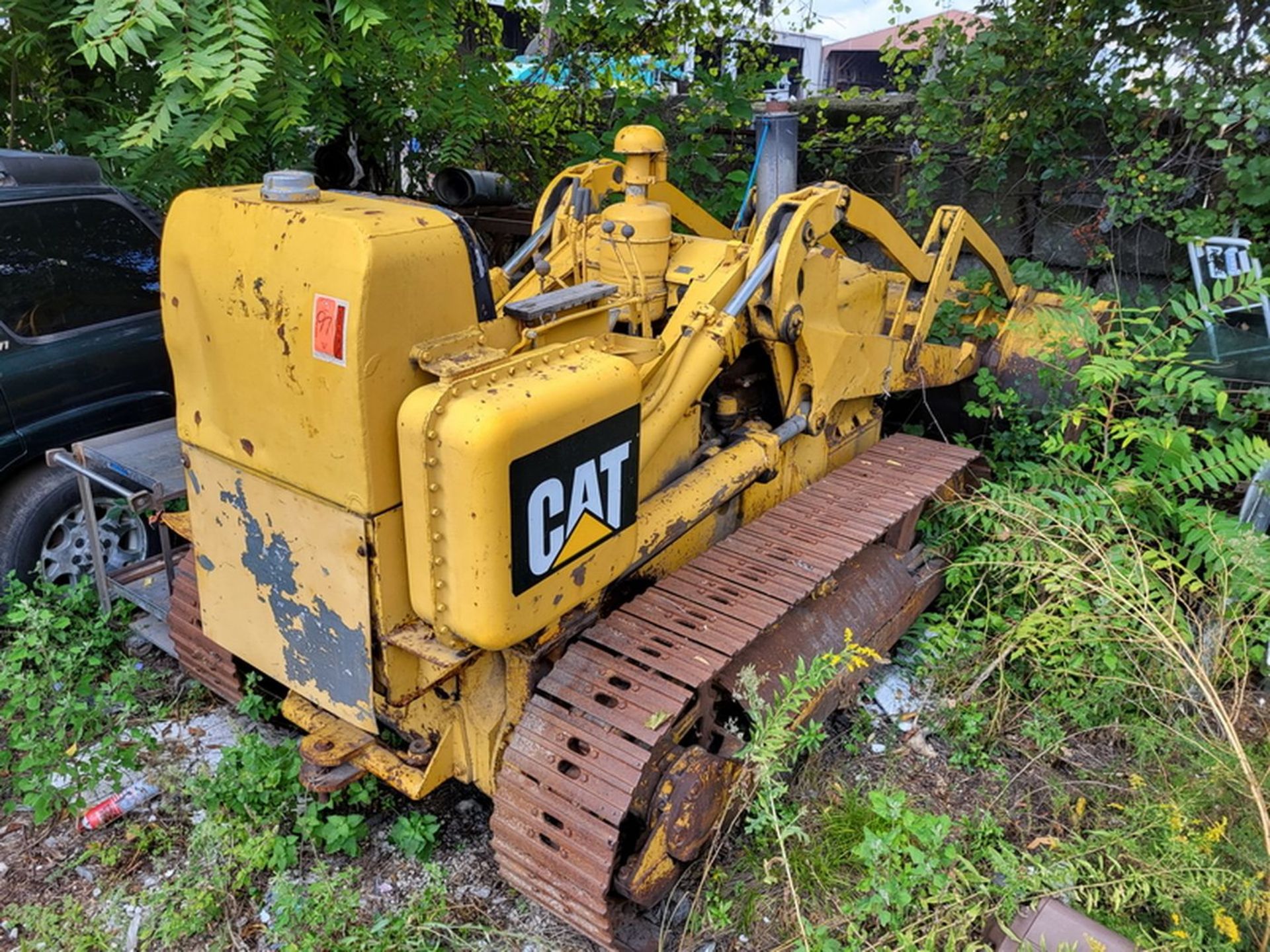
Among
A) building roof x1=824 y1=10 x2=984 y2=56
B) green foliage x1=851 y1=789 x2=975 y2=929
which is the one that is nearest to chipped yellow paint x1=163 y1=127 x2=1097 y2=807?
green foliage x1=851 y1=789 x2=975 y2=929

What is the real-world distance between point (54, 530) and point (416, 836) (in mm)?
2517

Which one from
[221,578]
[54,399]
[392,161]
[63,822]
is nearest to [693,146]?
[392,161]

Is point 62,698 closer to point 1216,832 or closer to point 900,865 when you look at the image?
→ point 900,865

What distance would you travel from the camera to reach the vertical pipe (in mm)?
4496

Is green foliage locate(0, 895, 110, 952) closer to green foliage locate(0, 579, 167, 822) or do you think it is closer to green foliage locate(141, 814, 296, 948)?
green foliage locate(141, 814, 296, 948)

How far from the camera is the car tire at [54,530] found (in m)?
4.31

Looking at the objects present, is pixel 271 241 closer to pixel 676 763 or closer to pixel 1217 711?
pixel 676 763

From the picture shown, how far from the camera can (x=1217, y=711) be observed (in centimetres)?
295

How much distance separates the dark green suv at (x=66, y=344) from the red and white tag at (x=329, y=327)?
2736mm

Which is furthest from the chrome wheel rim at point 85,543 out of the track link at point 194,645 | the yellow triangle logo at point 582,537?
the yellow triangle logo at point 582,537

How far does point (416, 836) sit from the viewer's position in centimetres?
328

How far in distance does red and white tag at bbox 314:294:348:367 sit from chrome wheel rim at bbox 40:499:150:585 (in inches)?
107

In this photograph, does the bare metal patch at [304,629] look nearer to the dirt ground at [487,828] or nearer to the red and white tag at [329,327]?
the red and white tag at [329,327]

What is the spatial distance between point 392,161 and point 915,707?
5866mm
